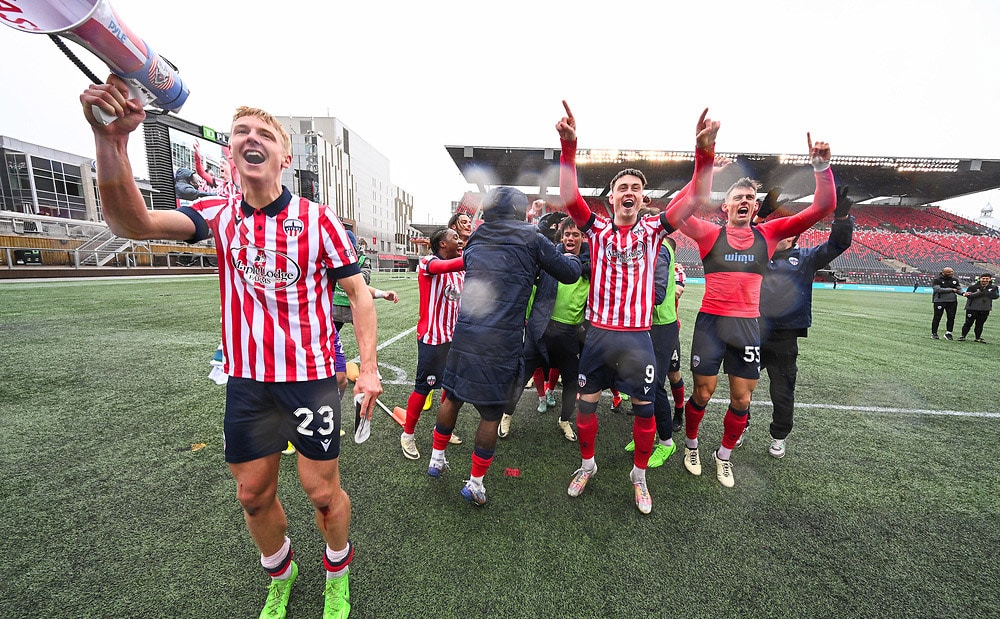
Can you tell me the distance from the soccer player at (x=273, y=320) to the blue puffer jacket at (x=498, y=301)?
0.84 m

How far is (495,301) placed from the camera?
2.34 meters

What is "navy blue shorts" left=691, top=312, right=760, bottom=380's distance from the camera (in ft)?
9.40

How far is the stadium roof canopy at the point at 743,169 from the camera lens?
85.5ft

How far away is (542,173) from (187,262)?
26.6 m

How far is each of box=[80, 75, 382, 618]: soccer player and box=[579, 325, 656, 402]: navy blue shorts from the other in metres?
1.59

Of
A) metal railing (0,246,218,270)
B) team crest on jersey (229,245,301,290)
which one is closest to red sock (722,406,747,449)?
team crest on jersey (229,245,301,290)

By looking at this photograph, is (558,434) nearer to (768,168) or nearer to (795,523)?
(795,523)

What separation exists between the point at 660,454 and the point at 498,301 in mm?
2109

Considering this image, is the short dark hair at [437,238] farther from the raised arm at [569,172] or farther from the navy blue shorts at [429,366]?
the raised arm at [569,172]

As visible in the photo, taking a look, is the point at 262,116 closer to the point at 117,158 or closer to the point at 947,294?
the point at 117,158

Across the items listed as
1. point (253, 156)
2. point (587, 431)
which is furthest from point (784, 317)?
point (253, 156)

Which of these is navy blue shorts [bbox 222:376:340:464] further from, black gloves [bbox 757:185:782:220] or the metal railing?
the metal railing

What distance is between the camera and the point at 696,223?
2902 mm

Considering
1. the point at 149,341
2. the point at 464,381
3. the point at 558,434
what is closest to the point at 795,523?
the point at 558,434
